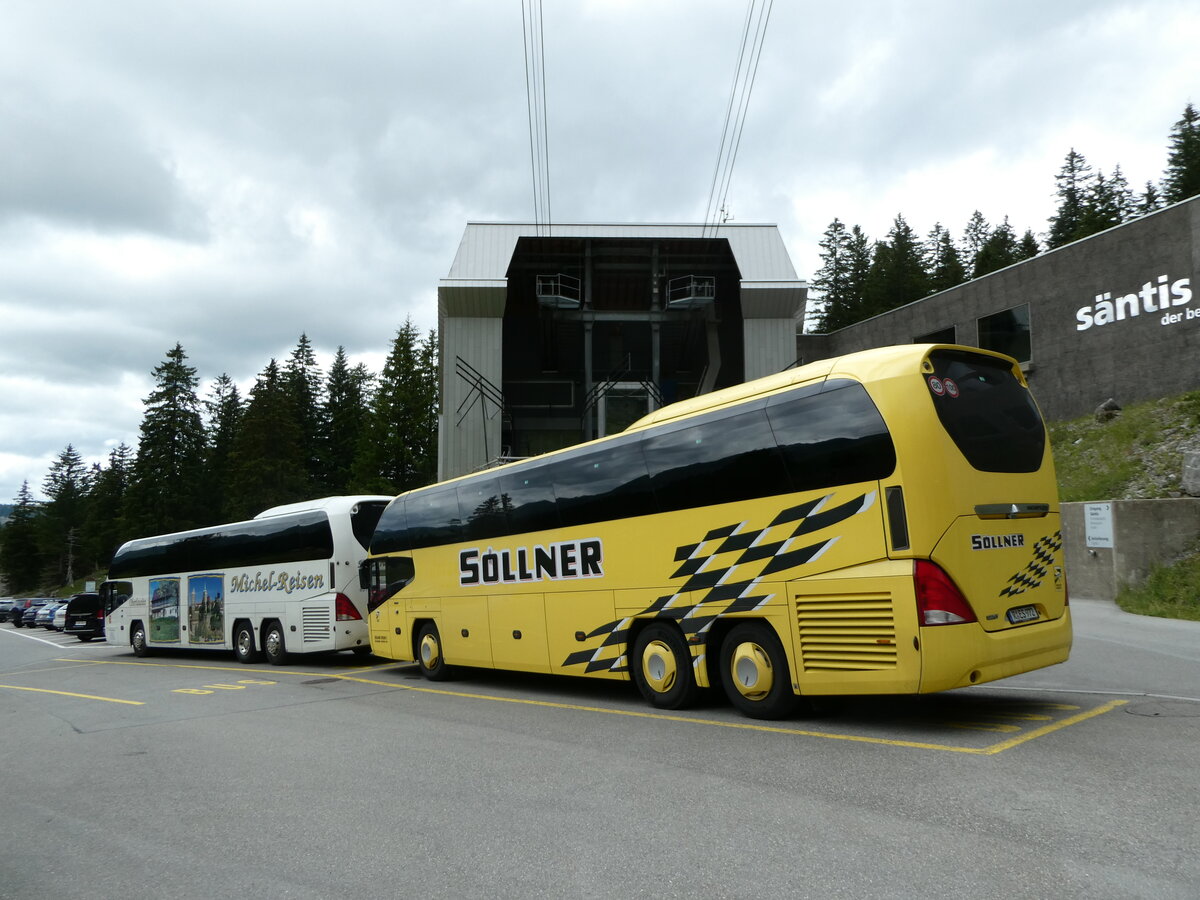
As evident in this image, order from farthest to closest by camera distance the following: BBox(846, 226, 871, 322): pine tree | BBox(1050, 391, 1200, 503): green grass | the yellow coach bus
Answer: BBox(846, 226, 871, 322): pine tree → BBox(1050, 391, 1200, 503): green grass → the yellow coach bus

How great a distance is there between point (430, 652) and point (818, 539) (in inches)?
335

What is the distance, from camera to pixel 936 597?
698cm

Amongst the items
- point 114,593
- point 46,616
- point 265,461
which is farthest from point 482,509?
point 265,461

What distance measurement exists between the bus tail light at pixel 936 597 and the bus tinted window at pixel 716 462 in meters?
1.61

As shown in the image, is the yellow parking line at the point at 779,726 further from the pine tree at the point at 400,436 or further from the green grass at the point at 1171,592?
the pine tree at the point at 400,436

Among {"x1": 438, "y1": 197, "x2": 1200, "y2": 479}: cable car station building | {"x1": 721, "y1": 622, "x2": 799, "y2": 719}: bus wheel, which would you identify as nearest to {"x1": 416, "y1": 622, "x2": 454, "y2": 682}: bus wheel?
{"x1": 721, "y1": 622, "x2": 799, "y2": 719}: bus wheel

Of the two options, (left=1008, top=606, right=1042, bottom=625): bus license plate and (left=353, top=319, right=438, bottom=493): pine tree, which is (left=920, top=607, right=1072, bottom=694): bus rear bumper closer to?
(left=1008, top=606, right=1042, bottom=625): bus license plate

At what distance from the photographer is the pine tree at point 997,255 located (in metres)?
68.0

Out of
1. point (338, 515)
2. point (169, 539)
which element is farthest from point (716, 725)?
point (169, 539)

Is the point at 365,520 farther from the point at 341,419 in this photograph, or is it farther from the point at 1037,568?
the point at 341,419

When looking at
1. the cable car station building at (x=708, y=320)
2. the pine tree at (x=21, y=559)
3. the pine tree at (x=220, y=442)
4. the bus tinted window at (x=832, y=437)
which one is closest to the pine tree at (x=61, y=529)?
the pine tree at (x=21, y=559)

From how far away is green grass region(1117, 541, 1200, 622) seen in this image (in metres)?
16.7

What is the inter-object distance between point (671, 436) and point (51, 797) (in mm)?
6496

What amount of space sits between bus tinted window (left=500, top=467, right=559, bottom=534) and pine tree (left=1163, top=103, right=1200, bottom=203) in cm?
6017
